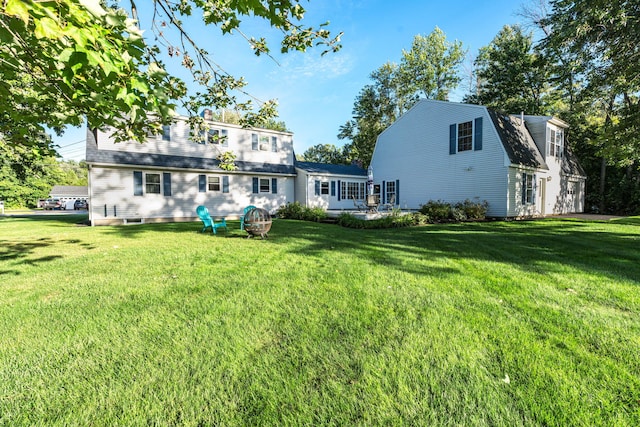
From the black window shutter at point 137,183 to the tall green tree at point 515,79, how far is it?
27449mm

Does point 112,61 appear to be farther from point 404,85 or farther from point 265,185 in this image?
point 404,85

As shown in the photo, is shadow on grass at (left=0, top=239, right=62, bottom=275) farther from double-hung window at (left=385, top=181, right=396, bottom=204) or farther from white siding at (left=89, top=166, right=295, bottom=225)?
double-hung window at (left=385, top=181, right=396, bottom=204)

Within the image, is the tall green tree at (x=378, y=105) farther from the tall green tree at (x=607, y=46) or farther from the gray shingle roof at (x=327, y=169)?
the tall green tree at (x=607, y=46)

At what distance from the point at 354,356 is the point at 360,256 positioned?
3.54 meters

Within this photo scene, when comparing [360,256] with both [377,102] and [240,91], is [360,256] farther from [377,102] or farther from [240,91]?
[377,102]

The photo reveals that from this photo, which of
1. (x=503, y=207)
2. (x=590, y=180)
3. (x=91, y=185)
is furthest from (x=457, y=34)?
→ (x=91, y=185)

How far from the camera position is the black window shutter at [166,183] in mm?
15266

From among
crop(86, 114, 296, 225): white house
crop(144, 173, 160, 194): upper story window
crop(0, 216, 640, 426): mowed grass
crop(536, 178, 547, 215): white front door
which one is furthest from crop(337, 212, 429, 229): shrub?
crop(144, 173, 160, 194): upper story window

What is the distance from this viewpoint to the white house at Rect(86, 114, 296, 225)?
14078 millimetres

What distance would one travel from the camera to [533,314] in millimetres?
2996

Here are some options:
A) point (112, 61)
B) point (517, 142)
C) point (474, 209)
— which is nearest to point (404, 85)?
point (517, 142)

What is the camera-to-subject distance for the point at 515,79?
2305 centimetres

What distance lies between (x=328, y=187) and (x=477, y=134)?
9.88 meters

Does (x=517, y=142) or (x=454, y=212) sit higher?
(x=517, y=142)
